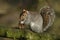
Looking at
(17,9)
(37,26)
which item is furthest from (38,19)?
(17,9)

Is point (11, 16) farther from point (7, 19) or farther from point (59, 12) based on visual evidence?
point (59, 12)

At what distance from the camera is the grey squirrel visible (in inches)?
85.6

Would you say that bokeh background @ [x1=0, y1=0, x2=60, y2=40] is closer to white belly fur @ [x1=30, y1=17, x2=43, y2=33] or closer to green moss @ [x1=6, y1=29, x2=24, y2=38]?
white belly fur @ [x1=30, y1=17, x2=43, y2=33]

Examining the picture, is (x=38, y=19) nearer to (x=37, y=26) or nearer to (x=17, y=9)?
(x=37, y=26)

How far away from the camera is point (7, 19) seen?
2676 mm

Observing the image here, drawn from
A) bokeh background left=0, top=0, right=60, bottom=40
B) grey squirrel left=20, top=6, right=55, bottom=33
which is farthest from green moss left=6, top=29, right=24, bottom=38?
bokeh background left=0, top=0, right=60, bottom=40

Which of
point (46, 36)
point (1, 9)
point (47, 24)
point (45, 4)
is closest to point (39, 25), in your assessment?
point (47, 24)

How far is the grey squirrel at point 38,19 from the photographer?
85.6 inches

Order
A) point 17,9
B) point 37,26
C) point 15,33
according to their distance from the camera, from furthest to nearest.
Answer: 1. point 17,9
2. point 37,26
3. point 15,33

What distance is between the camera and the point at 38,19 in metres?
2.29

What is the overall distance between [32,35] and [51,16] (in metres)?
0.39

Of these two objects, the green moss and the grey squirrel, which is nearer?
the green moss

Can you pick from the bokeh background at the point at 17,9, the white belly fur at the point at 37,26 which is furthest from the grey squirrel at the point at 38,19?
the bokeh background at the point at 17,9

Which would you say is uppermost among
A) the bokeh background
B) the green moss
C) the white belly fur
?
the bokeh background
